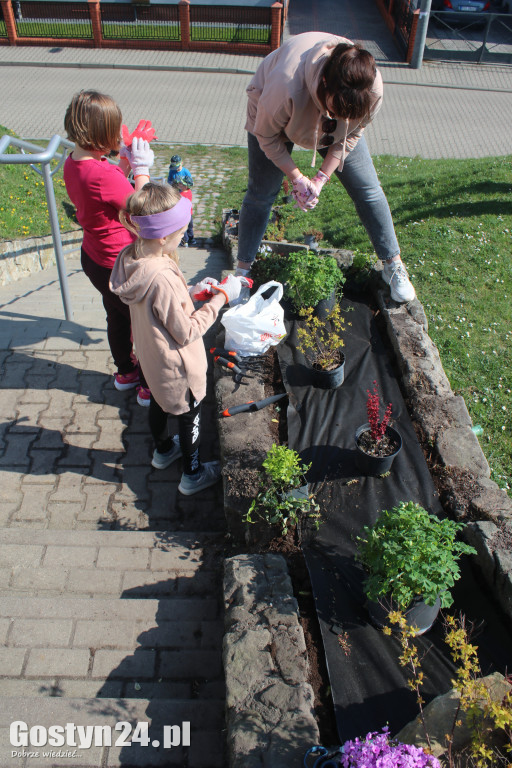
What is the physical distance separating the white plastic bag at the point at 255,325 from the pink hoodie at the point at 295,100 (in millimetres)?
965

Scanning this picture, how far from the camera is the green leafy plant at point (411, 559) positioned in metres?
2.46

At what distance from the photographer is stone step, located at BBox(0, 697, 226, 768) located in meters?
2.18

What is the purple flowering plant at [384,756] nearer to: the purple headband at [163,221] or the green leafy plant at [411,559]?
the green leafy plant at [411,559]

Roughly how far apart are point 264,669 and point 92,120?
2862 mm

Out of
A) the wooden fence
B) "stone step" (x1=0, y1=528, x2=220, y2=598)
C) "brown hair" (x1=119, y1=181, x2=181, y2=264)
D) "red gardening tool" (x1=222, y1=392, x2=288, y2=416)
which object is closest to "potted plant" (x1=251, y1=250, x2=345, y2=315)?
"red gardening tool" (x1=222, y1=392, x2=288, y2=416)

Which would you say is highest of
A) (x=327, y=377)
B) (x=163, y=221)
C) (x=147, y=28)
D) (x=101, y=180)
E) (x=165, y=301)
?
(x=163, y=221)

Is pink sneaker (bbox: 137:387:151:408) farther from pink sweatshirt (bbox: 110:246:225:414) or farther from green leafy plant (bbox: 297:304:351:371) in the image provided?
green leafy plant (bbox: 297:304:351:371)

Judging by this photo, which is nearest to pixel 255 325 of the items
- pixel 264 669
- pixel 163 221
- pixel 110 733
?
pixel 163 221

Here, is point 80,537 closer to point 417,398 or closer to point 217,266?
point 417,398

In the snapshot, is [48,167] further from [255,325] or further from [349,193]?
[349,193]

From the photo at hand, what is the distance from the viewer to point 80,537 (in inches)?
128

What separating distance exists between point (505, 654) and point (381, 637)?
0.53 metres

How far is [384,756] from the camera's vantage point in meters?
1.78

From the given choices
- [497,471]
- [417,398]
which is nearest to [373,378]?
[417,398]
